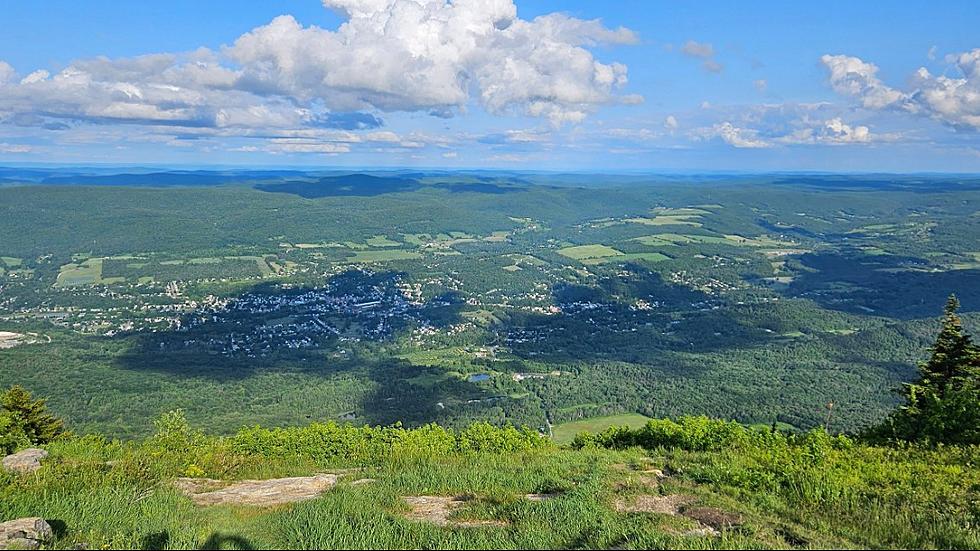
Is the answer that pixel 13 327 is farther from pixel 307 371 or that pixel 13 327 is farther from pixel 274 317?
pixel 307 371

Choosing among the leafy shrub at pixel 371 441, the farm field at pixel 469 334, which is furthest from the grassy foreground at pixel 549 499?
the farm field at pixel 469 334

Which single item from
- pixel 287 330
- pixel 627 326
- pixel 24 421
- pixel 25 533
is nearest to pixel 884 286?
pixel 627 326

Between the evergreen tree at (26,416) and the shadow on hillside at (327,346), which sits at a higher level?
the evergreen tree at (26,416)

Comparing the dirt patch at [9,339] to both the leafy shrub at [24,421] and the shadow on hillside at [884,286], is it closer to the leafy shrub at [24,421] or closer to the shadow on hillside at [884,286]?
the leafy shrub at [24,421]

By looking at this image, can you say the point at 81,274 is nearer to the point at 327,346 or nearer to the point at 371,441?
the point at 327,346

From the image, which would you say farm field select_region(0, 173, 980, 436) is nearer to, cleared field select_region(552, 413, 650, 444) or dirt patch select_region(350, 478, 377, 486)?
cleared field select_region(552, 413, 650, 444)
